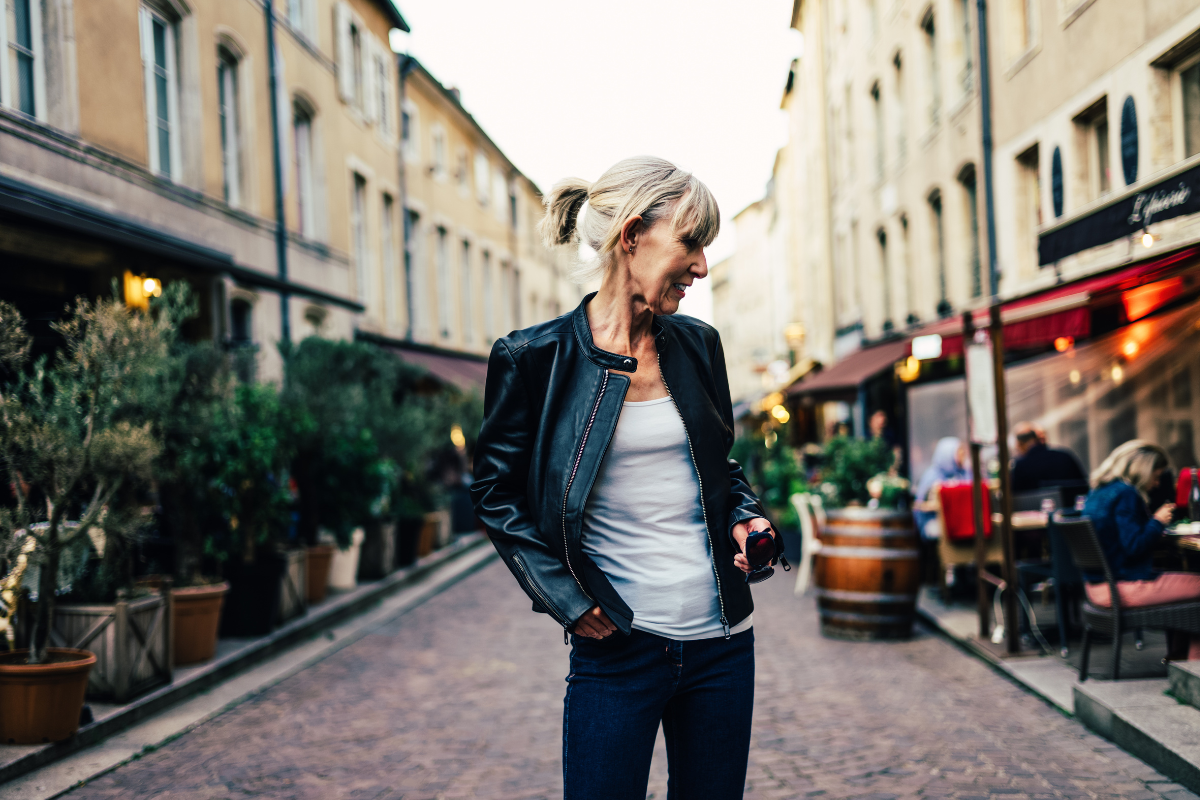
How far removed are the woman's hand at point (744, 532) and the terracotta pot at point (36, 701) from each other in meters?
4.32

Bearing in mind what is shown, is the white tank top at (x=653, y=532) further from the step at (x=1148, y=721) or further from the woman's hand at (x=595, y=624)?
the step at (x=1148, y=721)

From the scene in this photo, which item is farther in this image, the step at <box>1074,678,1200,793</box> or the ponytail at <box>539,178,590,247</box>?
the step at <box>1074,678,1200,793</box>

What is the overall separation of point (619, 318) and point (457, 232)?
2572 centimetres

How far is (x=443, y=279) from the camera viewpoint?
2573 centimetres

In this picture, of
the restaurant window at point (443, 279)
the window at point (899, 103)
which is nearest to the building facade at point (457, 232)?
the restaurant window at point (443, 279)

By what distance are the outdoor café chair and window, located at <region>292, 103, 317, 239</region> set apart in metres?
13.5

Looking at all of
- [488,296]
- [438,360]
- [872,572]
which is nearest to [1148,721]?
[872,572]

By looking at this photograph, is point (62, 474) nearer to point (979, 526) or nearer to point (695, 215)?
point (695, 215)

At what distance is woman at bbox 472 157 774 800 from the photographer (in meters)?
1.99

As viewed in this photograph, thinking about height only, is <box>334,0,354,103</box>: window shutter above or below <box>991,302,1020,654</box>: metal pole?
above

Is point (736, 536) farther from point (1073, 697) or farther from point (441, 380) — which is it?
point (441, 380)

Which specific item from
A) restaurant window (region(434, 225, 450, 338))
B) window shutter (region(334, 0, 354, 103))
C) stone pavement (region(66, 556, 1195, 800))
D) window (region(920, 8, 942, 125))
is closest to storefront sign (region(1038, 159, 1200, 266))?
stone pavement (region(66, 556, 1195, 800))

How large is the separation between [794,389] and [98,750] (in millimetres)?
13447

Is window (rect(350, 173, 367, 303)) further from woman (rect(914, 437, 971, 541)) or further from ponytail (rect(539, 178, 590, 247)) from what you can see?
ponytail (rect(539, 178, 590, 247))
